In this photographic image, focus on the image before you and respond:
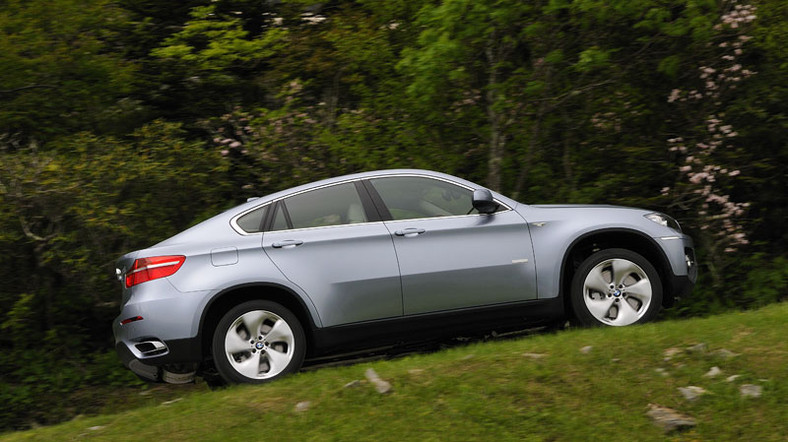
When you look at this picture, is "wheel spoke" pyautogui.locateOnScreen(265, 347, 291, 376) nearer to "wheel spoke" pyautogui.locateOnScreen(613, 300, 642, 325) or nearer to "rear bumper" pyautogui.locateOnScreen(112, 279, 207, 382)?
"rear bumper" pyautogui.locateOnScreen(112, 279, 207, 382)

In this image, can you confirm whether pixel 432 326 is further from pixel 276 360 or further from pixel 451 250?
pixel 276 360

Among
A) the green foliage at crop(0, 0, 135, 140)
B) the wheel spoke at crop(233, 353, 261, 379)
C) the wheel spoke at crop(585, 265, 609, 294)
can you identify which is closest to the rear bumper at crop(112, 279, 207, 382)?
the wheel spoke at crop(233, 353, 261, 379)

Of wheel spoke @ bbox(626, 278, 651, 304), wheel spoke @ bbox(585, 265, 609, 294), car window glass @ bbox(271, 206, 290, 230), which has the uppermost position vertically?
car window glass @ bbox(271, 206, 290, 230)

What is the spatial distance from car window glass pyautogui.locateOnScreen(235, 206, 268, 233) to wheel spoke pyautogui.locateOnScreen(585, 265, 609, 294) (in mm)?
2705

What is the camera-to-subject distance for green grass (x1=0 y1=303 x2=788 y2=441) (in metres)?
5.55

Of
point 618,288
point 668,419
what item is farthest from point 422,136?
point 668,419

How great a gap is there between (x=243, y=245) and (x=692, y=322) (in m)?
3.57

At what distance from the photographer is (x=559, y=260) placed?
7.56 metres

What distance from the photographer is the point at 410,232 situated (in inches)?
289

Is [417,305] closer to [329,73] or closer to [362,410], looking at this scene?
[362,410]

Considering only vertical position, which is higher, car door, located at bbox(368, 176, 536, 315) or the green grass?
car door, located at bbox(368, 176, 536, 315)

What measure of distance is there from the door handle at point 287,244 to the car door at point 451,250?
735 mm

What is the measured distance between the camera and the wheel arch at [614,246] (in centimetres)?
769

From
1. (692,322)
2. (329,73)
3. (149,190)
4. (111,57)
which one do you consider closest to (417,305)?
(692,322)
